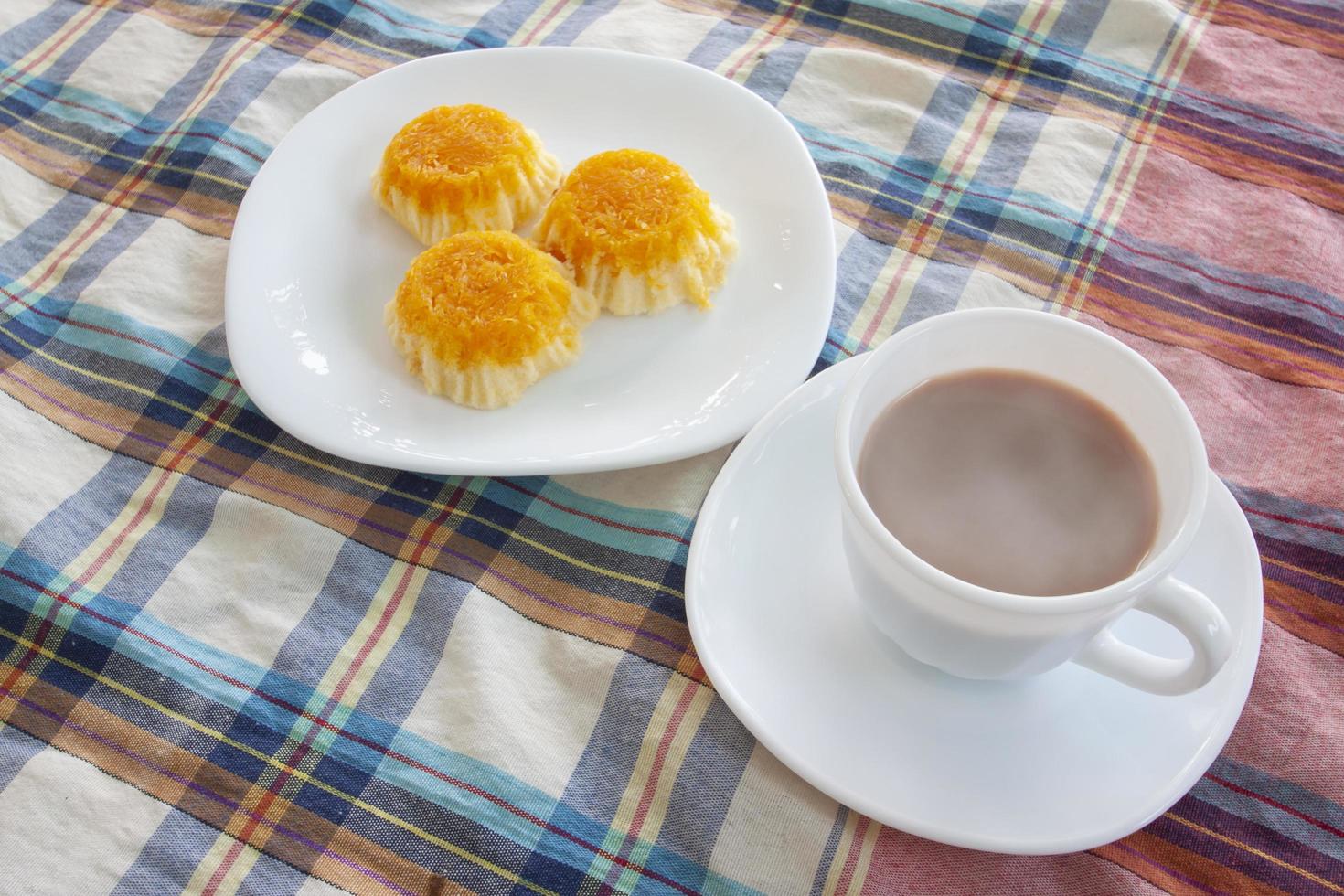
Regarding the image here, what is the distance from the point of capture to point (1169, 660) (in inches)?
25.8

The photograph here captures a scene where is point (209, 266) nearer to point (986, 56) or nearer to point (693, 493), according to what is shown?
point (693, 493)

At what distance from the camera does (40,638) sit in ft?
2.72

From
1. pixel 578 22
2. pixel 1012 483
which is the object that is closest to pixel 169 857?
pixel 1012 483

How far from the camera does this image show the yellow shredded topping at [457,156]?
105cm

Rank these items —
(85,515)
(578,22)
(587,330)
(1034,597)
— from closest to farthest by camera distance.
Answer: (1034,597), (85,515), (587,330), (578,22)

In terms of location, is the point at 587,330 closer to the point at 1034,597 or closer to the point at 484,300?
the point at 484,300

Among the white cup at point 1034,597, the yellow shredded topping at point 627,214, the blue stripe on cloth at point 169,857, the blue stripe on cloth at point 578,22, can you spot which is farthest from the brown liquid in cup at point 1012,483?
the blue stripe on cloth at point 578,22

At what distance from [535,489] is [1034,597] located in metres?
0.47

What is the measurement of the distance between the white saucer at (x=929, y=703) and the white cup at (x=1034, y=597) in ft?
0.12

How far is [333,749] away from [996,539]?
1.66 feet

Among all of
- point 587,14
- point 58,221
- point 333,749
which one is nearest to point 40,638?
point 333,749

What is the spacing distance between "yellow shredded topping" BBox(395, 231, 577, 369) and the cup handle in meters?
0.55

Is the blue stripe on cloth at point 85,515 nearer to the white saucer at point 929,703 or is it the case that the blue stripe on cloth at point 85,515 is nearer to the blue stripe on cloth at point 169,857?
the blue stripe on cloth at point 169,857

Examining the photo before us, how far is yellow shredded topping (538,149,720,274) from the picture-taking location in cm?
100
